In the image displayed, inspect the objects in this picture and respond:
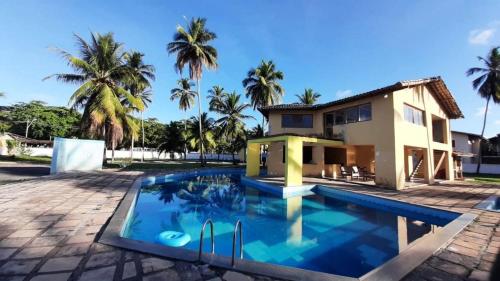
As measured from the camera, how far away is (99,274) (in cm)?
A: 313

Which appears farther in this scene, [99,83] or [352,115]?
[99,83]

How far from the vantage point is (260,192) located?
14008 millimetres

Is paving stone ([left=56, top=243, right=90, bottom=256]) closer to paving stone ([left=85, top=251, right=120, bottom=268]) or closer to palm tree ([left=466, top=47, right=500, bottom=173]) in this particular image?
paving stone ([left=85, top=251, right=120, bottom=268])

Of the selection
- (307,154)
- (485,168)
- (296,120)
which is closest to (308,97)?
(296,120)

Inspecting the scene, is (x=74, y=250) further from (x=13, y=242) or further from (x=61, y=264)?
(x=13, y=242)

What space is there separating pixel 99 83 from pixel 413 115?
23842 millimetres

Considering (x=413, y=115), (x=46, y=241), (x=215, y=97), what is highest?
(x=215, y=97)

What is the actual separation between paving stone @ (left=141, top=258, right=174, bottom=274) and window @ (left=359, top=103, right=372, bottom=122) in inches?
565

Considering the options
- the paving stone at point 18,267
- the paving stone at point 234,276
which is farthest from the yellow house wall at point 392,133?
the paving stone at point 18,267

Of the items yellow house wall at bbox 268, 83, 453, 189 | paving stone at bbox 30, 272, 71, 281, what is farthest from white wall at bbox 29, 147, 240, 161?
paving stone at bbox 30, 272, 71, 281

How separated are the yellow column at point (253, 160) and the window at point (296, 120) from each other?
313 cm

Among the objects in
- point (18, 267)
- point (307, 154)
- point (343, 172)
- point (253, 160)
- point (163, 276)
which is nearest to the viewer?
point (163, 276)

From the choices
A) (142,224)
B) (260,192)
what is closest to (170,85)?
(260,192)

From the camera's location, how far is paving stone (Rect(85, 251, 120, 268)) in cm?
340
